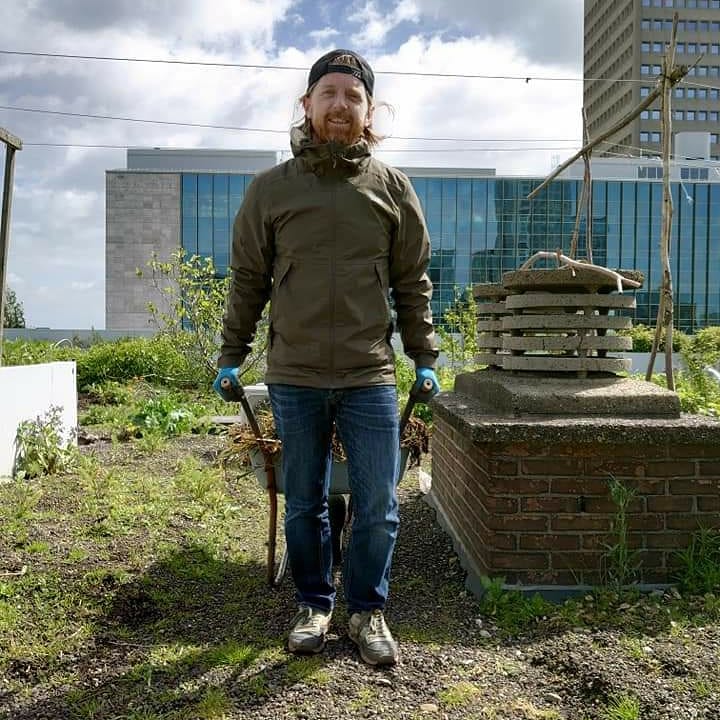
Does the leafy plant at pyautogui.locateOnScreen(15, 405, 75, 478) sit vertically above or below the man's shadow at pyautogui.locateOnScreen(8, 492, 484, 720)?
above

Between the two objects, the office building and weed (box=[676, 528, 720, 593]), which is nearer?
weed (box=[676, 528, 720, 593])

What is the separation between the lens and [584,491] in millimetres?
3127

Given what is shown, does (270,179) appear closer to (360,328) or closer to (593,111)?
(360,328)

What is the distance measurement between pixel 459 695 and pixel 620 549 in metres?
1.06

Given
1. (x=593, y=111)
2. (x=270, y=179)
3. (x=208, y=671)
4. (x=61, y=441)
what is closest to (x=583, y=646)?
(x=208, y=671)

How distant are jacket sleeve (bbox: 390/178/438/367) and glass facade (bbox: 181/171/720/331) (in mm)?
47265

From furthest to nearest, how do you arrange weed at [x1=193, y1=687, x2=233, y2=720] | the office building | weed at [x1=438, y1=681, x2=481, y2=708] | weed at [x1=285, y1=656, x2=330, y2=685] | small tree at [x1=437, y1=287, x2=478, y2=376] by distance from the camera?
the office building
small tree at [x1=437, y1=287, x2=478, y2=376]
weed at [x1=285, y1=656, x2=330, y2=685]
weed at [x1=438, y1=681, x2=481, y2=708]
weed at [x1=193, y1=687, x2=233, y2=720]

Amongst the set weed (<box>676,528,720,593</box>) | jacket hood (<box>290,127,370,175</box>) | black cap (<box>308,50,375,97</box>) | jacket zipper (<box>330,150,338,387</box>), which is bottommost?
weed (<box>676,528,720,593</box>)

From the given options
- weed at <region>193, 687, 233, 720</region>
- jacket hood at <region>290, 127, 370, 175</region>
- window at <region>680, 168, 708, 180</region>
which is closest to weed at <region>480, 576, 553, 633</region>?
weed at <region>193, 687, 233, 720</region>

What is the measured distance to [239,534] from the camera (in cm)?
426

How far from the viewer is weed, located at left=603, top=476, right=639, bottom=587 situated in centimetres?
308

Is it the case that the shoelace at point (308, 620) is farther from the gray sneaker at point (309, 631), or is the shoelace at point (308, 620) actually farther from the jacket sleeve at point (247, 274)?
the jacket sleeve at point (247, 274)

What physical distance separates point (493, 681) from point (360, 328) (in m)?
1.16

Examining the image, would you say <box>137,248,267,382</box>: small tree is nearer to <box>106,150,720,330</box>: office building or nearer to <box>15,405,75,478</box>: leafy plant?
<box>15,405,75,478</box>: leafy plant
